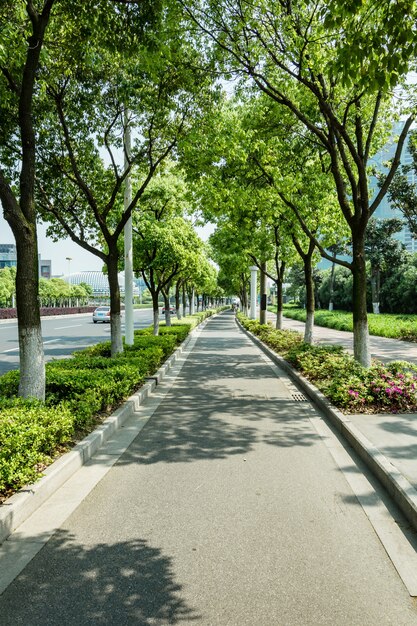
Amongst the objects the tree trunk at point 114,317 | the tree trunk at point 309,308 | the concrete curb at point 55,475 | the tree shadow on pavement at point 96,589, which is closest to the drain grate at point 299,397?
the concrete curb at point 55,475

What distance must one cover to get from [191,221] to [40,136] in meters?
11.1

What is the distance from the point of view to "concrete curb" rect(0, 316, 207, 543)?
3.46 metres

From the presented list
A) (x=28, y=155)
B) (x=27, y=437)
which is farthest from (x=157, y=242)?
(x=27, y=437)

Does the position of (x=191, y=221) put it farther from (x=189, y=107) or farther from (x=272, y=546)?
(x=272, y=546)

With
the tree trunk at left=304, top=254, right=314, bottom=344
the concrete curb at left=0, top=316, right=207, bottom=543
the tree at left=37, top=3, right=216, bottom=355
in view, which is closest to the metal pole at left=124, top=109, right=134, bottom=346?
the tree at left=37, top=3, right=216, bottom=355

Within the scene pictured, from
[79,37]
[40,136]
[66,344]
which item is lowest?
[66,344]

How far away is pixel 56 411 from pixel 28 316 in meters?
1.26

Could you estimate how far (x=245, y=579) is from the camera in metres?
2.88

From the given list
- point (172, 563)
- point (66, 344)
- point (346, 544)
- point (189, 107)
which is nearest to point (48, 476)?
point (172, 563)

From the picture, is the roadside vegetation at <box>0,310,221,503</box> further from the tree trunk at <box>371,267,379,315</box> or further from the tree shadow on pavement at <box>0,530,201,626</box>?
the tree trunk at <box>371,267,379,315</box>

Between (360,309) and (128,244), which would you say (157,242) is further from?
(360,309)

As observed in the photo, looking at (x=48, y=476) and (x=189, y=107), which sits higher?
(x=189, y=107)

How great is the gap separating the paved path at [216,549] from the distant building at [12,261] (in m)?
125

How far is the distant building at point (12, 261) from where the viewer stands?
12850cm
